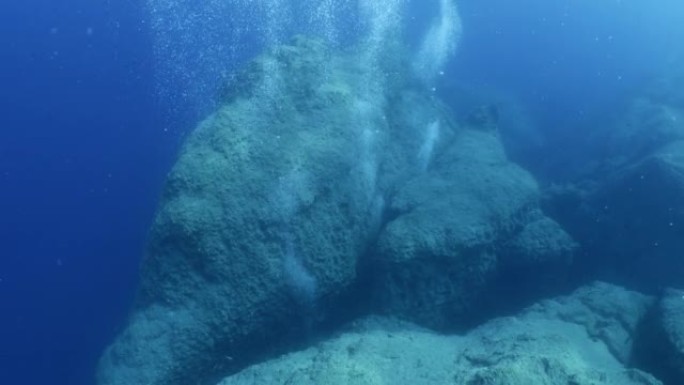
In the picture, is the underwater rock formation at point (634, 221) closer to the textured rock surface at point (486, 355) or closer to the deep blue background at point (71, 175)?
the textured rock surface at point (486, 355)

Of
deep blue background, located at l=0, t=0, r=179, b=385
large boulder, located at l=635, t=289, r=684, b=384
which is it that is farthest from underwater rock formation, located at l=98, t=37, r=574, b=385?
deep blue background, located at l=0, t=0, r=179, b=385

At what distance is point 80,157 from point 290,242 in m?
10.7

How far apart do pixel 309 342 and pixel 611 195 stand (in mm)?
4441

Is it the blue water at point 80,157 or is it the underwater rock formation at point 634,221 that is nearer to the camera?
the underwater rock formation at point 634,221

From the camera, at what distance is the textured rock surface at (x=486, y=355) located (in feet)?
10.7

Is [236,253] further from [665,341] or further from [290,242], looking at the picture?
[665,341]

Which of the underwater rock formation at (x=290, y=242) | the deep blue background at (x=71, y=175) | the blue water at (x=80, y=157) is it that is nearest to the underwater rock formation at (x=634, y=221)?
the underwater rock formation at (x=290, y=242)

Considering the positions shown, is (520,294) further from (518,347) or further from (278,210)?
(278,210)

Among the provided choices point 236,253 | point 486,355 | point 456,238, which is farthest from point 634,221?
point 236,253

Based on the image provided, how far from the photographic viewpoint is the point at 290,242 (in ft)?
16.2

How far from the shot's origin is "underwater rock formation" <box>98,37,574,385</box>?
15.6ft

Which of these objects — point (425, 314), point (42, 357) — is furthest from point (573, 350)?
point (42, 357)

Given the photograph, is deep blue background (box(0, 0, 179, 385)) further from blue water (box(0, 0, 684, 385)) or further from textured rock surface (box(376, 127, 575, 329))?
textured rock surface (box(376, 127, 575, 329))

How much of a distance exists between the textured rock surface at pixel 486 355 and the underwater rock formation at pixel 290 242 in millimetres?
636
